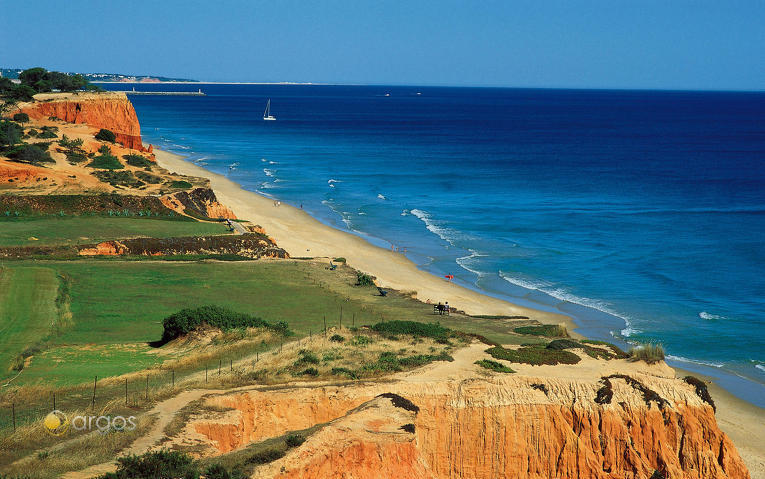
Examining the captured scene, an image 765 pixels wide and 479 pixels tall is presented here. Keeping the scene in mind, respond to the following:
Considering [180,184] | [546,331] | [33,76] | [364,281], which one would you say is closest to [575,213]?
[180,184]

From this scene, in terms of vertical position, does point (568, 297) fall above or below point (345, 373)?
above

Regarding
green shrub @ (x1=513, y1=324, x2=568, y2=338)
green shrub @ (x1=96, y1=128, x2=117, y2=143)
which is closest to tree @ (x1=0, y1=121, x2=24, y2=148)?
green shrub @ (x1=96, y1=128, x2=117, y2=143)

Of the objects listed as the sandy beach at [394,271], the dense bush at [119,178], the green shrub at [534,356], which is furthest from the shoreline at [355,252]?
the green shrub at [534,356]

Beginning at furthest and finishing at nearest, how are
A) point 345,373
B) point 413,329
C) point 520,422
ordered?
point 413,329, point 345,373, point 520,422

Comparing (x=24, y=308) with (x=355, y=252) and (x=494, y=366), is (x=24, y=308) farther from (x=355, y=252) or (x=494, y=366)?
(x=355, y=252)

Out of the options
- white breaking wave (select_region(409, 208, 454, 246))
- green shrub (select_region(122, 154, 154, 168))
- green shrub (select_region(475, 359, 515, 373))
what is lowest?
green shrub (select_region(475, 359, 515, 373))

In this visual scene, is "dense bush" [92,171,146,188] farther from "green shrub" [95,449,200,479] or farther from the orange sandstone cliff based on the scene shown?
"green shrub" [95,449,200,479]
